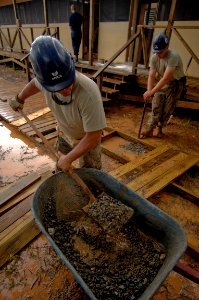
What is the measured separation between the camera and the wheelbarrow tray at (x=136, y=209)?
1664 millimetres

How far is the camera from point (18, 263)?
232 centimetres

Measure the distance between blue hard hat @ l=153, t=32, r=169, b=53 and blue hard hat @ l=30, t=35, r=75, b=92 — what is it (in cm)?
294

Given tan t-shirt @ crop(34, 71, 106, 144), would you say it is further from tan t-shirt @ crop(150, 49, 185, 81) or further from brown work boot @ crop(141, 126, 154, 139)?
brown work boot @ crop(141, 126, 154, 139)

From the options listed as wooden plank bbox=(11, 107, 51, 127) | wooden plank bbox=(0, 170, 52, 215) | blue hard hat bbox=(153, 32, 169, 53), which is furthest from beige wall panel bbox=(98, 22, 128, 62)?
wooden plank bbox=(0, 170, 52, 215)

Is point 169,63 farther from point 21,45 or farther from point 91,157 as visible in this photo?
point 21,45

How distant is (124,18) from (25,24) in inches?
359

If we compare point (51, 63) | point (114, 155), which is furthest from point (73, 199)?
point (114, 155)

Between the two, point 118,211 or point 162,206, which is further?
point 162,206

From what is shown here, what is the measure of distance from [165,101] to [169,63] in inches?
37.3

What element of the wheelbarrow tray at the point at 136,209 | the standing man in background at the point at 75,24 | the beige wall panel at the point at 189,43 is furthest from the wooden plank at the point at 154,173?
the standing man in background at the point at 75,24

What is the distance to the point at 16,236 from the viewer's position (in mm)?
2451

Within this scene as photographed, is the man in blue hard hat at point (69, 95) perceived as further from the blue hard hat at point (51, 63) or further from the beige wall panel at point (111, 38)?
the beige wall panel at point (111, 38)

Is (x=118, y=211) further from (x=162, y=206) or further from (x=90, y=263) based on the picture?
(x=162, y=206)

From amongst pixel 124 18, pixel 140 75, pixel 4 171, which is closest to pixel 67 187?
pixel 4 171
